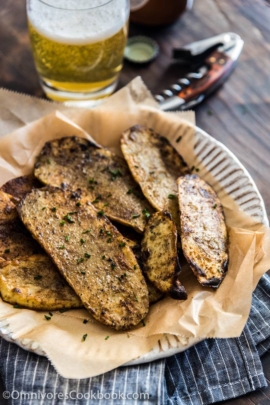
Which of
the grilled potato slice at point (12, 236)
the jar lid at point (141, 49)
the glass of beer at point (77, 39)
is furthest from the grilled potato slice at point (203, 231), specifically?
the jar lid at point (141, 49)

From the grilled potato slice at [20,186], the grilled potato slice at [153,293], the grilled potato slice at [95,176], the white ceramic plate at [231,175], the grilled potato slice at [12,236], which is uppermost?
the white ceramic plate at [231,175]

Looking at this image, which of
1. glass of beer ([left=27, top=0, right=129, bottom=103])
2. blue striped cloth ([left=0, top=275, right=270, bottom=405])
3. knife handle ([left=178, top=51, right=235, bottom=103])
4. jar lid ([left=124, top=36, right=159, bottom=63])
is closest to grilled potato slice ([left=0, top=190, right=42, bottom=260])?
blue striped cloth ([left=0, top=275, right=270, bottom=405])

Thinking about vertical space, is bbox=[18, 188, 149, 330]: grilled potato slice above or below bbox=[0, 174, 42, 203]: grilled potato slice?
above

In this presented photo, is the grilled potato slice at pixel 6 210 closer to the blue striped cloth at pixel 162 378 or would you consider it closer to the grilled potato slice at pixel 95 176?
the grilled potato slice at pixel 95 176

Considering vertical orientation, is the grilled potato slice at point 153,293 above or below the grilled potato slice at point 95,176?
above

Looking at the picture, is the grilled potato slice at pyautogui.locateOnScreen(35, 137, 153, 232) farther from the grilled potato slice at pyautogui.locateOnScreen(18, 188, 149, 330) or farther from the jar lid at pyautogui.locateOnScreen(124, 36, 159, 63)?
the jar lid at pyautogui.locateOnScreen(124, 36, 159, 63)

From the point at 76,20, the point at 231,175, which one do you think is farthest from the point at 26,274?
the point at 76,20
